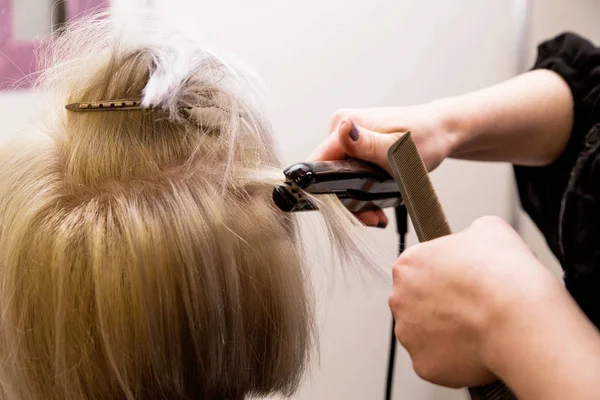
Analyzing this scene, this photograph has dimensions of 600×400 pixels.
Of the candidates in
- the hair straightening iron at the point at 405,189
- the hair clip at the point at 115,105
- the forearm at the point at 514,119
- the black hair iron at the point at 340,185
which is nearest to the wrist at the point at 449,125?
the forearm at the point at 514,119

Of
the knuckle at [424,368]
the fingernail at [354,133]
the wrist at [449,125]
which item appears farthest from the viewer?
the wrist at [449,125]

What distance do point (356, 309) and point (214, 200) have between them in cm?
71

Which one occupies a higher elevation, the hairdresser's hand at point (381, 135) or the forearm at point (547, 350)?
the hairdresser's hand at point (381, 135)

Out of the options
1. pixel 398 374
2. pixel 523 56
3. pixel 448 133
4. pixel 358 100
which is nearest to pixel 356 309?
pixel 398 374

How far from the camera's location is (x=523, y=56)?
137 cm

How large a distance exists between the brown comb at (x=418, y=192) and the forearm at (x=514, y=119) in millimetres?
260

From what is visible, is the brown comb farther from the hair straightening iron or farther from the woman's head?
the woman's head

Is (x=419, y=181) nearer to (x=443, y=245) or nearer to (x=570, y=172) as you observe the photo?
(x=443, y=245)

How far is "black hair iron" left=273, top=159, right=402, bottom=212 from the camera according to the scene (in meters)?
0.58

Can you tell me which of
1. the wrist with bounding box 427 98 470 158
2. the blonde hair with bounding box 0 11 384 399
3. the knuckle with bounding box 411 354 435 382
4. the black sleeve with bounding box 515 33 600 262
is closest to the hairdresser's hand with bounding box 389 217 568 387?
the knuckle with bounding box 411 354 435 382

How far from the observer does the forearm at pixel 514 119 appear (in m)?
0.83

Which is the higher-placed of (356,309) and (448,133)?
(448,133)

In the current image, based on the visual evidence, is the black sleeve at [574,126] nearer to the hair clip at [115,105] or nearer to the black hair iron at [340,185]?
the black hair iron at [340,185]

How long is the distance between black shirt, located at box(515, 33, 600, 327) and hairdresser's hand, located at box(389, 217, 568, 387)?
7.1 inches
